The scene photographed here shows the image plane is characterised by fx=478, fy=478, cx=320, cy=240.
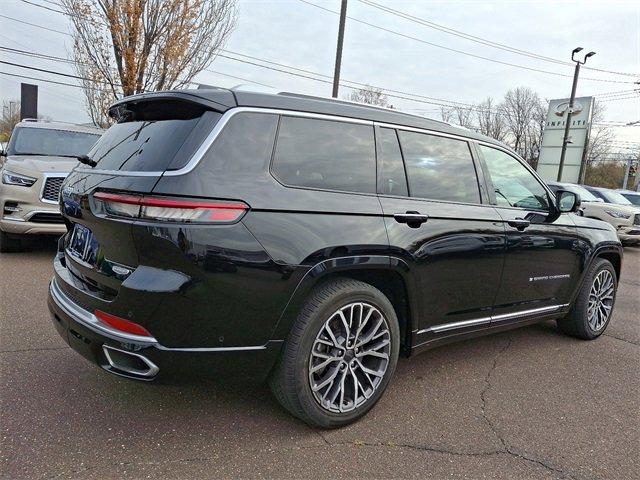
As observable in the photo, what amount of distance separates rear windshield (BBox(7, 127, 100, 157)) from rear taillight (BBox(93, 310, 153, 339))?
5748 millimetres

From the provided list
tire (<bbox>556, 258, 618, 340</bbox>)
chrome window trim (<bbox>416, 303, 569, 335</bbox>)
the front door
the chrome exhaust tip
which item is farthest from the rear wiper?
tire (<bbox>556, 258, 618, 340</bbox>)

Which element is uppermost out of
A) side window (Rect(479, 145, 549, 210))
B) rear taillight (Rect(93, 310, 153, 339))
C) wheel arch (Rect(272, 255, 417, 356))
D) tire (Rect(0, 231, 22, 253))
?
side window (Rect(479, 145, 549, 210))

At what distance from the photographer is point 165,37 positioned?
13359 millimetres

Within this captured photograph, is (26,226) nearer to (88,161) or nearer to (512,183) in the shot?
(88,161)

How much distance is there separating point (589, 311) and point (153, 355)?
4093 millimetres

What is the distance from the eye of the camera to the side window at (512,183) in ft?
12.1

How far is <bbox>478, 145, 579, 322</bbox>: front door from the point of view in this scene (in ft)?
11.9

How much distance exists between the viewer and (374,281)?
2941 millimetres

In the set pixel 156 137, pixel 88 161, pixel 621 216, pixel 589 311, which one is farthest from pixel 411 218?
pixel 621 216

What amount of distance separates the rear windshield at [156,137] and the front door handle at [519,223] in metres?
2.34

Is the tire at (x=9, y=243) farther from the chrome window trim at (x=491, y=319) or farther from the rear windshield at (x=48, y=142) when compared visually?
the chrome window trim at (x=491, y=319)

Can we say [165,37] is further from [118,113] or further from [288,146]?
[288,146]

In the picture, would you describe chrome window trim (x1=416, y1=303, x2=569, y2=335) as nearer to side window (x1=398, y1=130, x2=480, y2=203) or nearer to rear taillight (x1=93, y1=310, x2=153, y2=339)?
side window (x1=398, y1=130, x2=480, y2=203)

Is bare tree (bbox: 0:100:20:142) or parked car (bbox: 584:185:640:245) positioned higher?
bare tree (bbox: 0:100:20:142)
